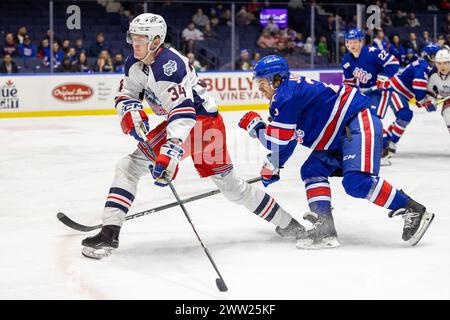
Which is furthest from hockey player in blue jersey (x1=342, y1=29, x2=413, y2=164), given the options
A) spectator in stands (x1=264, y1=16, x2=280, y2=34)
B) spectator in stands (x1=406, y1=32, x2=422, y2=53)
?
spectator in stands (x1=406, y1=32, x2=422, y2=53)

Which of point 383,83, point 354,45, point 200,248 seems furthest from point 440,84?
point 200,248

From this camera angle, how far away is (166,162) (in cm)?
388

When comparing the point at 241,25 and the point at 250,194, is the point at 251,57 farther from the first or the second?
the point at 250,194

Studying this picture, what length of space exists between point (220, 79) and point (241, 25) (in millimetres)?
1315

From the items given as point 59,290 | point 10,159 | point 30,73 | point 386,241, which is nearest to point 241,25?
point 30,73

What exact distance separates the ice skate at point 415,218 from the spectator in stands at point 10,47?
7881mm

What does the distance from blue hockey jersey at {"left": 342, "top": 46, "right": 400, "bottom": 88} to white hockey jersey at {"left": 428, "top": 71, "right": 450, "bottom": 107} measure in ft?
1.18

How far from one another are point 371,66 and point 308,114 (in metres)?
3.82

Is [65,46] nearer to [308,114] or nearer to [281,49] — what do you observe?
[281,49]

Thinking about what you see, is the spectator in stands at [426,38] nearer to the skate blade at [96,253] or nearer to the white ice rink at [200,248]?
the white ice rink at [200,248]

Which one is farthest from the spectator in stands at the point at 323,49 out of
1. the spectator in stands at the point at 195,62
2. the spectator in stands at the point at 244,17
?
the spectator in stands at the point at 195,62

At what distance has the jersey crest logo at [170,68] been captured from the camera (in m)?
3.97

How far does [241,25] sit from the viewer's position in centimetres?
1318
